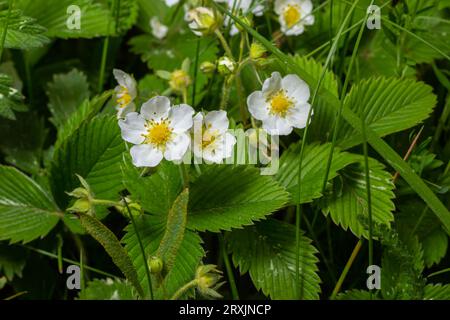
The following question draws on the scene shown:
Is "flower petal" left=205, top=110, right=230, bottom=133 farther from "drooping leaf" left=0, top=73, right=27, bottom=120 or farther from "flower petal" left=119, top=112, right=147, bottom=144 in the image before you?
"drooping leaf" left=0, top=73, right=27, bottom=120

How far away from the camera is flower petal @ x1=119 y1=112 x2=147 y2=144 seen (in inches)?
45.0

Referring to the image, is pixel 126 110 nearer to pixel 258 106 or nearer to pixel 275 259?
pixel 258 106

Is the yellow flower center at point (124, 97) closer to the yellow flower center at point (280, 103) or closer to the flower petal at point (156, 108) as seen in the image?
the flower petal at point (156, 108)

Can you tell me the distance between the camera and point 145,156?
3.69 feet

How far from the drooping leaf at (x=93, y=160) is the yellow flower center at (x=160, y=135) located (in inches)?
4.6

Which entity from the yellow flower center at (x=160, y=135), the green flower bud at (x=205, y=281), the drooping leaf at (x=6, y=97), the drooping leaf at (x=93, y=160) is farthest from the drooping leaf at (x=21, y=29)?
the green flower bud at (x=205, y=281)

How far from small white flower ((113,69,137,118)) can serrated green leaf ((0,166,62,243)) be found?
0.70 ft

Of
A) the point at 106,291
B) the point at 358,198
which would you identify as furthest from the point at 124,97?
the point at 358,198

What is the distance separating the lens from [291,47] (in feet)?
5.21

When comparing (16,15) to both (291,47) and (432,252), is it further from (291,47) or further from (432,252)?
(432,252)

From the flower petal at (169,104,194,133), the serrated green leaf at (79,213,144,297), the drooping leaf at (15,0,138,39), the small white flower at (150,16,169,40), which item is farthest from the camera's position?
the small white flower at (150,16,169,40)

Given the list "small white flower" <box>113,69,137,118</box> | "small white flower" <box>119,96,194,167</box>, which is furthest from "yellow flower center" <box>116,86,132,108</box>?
"small white flower" <box>119,96,194,167</box>

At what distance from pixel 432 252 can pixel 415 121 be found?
23 cm
